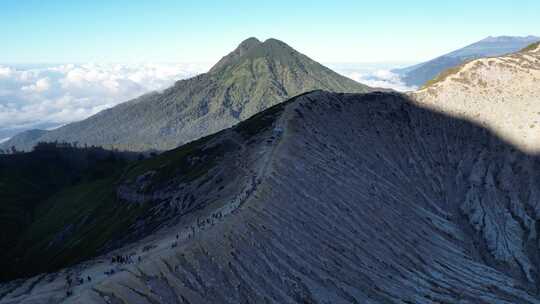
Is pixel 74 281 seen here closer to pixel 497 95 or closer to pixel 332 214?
pixel 332 214

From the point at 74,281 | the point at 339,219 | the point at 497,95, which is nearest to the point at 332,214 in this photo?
the point at 339,219

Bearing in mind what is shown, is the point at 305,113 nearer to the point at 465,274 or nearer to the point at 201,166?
the point at 201,166

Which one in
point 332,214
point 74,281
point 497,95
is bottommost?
point 332,214

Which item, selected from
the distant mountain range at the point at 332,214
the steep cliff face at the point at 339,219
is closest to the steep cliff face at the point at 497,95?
the distant mountain range at the point at 332,214

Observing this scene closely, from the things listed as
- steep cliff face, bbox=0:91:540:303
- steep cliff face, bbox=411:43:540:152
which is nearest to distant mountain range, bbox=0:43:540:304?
steep cliff face, bbox=0:91:540:303

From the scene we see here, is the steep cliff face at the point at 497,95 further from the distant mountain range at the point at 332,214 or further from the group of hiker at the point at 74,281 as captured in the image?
the group of hiker at the point at 74,281

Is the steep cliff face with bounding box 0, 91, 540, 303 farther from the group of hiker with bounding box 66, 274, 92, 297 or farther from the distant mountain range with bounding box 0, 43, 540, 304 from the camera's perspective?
the group of hiker with bounding box 66, 274, 92, 297
